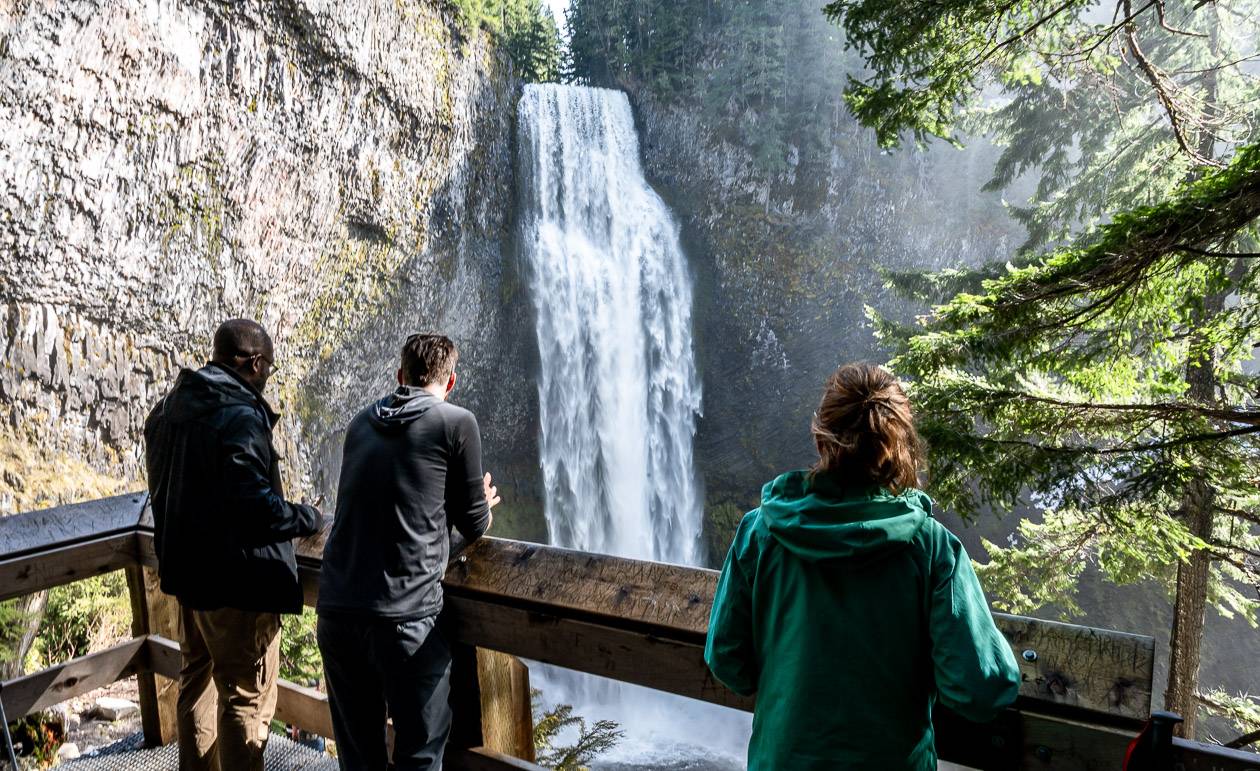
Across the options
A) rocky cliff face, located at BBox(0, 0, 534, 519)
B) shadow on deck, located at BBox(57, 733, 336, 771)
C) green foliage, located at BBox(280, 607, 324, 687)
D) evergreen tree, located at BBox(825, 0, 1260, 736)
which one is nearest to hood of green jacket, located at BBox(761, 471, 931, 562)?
shadow on deck, located at BBox(57, 733, 336, 771)

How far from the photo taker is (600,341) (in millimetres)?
20234

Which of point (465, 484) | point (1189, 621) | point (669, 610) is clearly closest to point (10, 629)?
point (465, 484)

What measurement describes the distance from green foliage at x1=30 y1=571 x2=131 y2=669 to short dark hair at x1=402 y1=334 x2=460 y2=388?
8.06 meters

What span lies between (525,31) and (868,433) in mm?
21471

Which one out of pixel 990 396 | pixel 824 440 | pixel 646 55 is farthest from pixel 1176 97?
pixel 646 55

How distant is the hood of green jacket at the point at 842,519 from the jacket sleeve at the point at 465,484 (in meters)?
0.92

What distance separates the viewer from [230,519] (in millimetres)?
2242

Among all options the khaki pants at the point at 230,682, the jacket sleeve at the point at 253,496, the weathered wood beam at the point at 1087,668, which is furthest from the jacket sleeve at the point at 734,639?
the khaki pants at the point at 230,682

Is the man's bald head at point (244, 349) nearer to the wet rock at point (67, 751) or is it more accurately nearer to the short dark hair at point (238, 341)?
the short dark hair at point (238, 341)

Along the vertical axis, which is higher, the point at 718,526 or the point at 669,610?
the point at 669,610

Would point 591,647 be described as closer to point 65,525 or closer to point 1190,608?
point 65,525

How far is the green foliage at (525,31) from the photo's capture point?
18.2 metres

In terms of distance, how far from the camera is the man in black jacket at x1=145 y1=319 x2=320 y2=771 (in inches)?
87.7

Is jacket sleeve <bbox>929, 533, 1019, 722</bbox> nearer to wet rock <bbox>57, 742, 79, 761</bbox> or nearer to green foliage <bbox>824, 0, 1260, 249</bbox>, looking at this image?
green foliage <bbox>824, 0, 1260, 249</bbox>
